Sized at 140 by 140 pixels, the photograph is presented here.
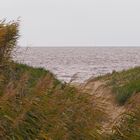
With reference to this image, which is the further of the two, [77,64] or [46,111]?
[77,64]

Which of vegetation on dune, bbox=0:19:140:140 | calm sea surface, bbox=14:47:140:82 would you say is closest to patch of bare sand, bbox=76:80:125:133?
vegetation on dune, bbox=0:19:140:140

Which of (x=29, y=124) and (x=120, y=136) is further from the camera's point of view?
(x=120, y=136)

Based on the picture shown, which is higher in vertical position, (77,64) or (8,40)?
(8,40)

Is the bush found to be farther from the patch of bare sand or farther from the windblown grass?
the patch of bare sand

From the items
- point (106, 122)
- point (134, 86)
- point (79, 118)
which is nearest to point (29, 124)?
point (79, 118)

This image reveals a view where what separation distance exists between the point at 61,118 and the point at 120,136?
4.75 feet

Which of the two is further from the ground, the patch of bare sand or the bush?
the bush

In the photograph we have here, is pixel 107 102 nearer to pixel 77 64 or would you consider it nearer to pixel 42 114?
pixel 42 114

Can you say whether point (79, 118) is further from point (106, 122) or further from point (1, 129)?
point (106, 122)

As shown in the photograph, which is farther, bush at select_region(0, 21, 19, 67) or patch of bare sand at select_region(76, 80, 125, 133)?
patch of bare sand at select_region(76, 80, 125, 133)

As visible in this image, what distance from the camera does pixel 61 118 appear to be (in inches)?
321

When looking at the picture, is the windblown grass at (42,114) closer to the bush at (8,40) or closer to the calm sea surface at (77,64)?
the bush at (8,40)

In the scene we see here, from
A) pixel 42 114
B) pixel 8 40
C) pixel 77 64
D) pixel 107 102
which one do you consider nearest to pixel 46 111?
pixel 42 114

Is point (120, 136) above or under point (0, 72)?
under
